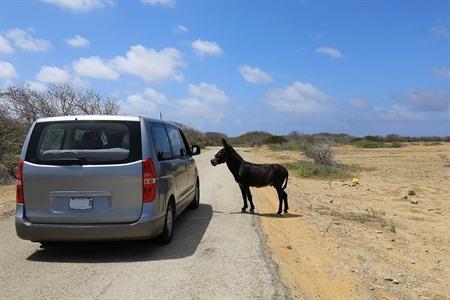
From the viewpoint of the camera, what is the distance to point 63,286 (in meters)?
5.86

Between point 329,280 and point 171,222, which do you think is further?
point 171,222

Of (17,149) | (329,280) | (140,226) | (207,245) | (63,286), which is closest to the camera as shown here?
(63,286)

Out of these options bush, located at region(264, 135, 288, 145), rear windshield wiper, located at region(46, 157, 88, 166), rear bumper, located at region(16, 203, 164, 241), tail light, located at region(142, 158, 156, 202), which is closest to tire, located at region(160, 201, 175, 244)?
rear bumper, located at region(16, 203, 164, 241)

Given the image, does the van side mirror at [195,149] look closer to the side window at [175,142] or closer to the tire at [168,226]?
the side window at [175,142]

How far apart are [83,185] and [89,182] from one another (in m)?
0.09

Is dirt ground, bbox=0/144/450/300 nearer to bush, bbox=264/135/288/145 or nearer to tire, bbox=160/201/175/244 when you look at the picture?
tire, bbox=160/201/175/244

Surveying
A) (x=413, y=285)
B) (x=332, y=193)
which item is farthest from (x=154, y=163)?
(x=332, y=193)

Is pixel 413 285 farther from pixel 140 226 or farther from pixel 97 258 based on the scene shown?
pixel 97 258

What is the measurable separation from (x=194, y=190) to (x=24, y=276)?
530 centimetres

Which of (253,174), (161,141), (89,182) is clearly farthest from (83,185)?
(253,174)

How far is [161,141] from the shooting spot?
327 inches

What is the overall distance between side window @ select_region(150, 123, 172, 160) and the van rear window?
54cm

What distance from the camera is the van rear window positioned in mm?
7098

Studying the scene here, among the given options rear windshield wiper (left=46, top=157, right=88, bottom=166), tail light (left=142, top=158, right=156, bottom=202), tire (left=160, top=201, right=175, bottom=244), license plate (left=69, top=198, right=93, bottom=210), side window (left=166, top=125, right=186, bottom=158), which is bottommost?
tire (left=160, top=201, right=175, bottom=244)
